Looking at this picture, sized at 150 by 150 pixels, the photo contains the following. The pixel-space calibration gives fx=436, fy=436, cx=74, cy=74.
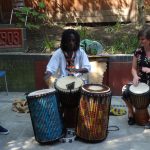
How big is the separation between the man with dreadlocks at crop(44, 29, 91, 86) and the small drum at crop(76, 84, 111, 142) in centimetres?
68

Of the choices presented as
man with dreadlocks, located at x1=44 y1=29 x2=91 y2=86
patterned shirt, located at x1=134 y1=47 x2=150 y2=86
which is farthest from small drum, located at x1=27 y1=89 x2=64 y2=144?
patterned shirt, located at x1=134 y1=47 x2=150 y2=86

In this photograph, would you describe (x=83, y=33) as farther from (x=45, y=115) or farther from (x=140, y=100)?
(x=45, y=115)

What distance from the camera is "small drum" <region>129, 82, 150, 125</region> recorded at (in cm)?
580

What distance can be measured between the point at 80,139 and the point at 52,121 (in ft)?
1.46

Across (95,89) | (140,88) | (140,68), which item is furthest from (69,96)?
(140,68)

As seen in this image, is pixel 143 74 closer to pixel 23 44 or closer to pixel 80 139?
pixel 80 139

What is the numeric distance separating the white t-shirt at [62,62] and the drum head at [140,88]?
686 millimetres

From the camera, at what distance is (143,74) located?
20.2ft

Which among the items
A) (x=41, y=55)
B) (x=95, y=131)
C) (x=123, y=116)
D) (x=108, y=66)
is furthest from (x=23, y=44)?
(x=95, y=131)

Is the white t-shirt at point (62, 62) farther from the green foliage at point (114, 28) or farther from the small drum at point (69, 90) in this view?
the green foliage at point (114, 28)

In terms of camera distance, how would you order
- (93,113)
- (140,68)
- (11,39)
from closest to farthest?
(93,113)
(140,68)
(11,39)

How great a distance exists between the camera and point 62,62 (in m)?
6.20

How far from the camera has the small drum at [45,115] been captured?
5345 mm

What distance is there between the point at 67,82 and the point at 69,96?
0.21 meters
